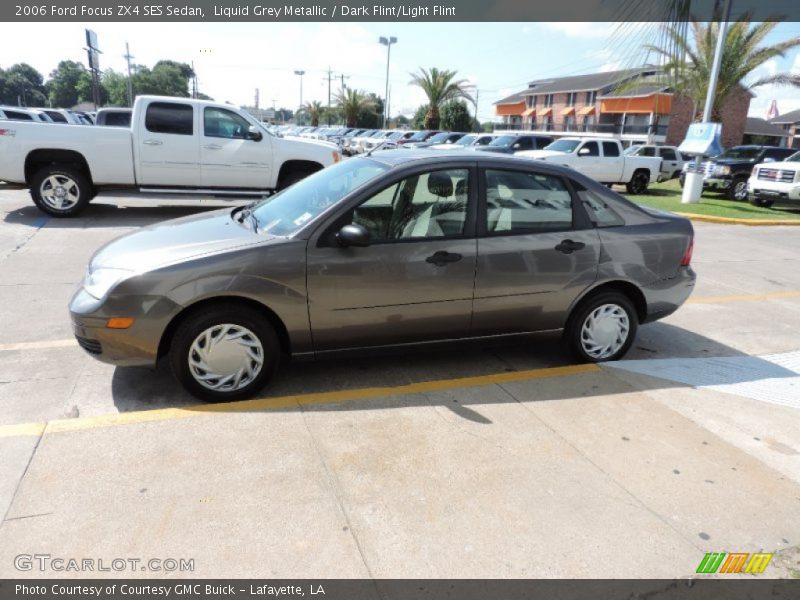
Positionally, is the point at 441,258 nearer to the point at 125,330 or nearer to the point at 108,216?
the point at 125,330

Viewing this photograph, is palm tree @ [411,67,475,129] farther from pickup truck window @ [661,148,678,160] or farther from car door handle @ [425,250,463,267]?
car door handle @ [425,250,463,267]

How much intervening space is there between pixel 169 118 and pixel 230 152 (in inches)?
45.0

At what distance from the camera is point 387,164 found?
4129 millimetres

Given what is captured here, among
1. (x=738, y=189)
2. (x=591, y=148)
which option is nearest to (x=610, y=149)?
(x=591, y=148)

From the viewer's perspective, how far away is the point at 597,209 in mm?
4500

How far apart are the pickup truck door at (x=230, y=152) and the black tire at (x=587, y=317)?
25.1ft

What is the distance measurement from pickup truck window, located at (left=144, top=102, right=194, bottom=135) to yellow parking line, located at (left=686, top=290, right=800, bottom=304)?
334 inches

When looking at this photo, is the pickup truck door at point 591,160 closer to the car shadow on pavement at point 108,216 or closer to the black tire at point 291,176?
the black tire at point 291,176

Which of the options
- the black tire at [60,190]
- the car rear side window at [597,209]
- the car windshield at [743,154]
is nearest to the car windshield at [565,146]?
the car windshield at [743,154]

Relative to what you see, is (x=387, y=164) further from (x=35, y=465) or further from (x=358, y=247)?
(x=35, y=465)

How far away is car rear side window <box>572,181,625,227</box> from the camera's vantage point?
4457 mm

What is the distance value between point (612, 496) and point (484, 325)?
5.17 ft

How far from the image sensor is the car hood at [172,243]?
142 inches
